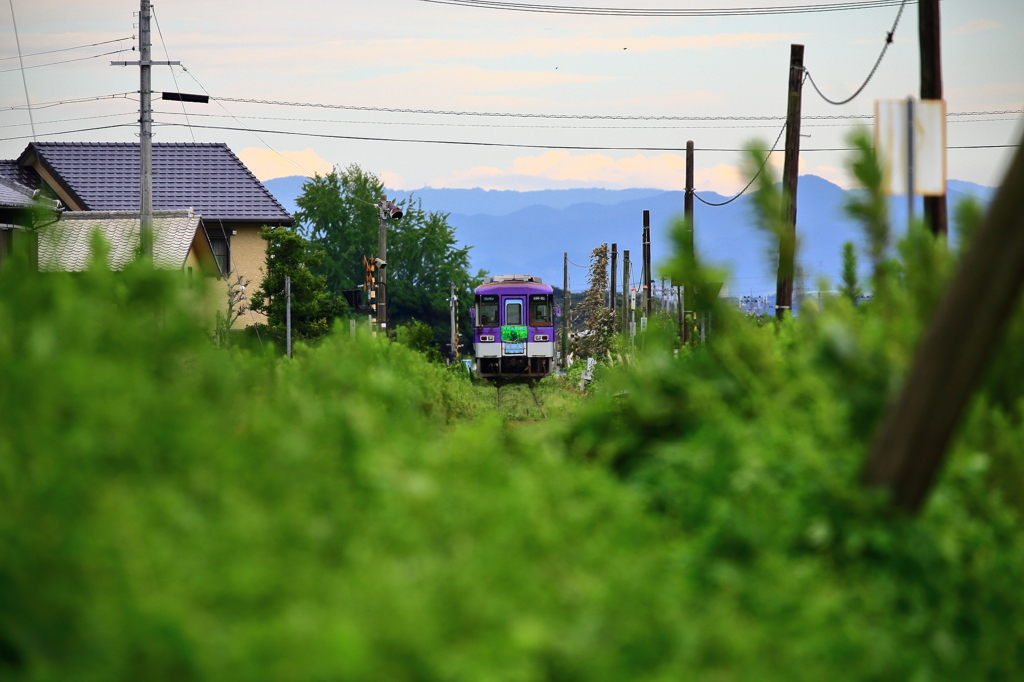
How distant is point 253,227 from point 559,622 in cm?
4903

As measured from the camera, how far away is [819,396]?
16.2 feet

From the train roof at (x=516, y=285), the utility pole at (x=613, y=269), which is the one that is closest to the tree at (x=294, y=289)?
the train roof at (x=516, y=285)

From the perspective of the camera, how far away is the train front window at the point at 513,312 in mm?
32719

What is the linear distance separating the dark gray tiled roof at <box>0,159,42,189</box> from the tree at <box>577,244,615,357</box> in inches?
1127

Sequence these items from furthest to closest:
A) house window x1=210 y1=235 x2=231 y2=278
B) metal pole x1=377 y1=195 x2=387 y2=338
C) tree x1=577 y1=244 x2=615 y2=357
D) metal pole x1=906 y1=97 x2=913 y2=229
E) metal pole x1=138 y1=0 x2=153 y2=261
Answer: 1. tree x1=577 y1=244 x2=615 y2=357
2. house window x1=210 y1=235 x2=231 y2=278
3. metal pole x1=377 y1=195 x2=387 y2=338
4. metal pole x1=138 y1=0 x2=153 y2=261
5. metal pole x1=906 y1=97 x2=913 y2=229

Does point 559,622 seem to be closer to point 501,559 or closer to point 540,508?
point 501,559

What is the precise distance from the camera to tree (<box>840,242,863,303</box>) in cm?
948

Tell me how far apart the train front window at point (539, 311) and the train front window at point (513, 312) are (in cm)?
35

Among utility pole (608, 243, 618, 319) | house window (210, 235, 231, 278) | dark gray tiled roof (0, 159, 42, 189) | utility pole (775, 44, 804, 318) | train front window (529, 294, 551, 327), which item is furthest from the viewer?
utility pole (608, 243, 618, 319)

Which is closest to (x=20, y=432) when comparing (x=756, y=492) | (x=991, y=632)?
(x=756, y=492)

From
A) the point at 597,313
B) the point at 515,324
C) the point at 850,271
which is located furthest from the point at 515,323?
the point at 597,313

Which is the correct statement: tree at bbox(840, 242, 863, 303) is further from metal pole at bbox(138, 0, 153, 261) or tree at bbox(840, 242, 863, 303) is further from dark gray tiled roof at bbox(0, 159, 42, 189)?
dark gray tiled roof at bbox(0, 159, 42, 189)

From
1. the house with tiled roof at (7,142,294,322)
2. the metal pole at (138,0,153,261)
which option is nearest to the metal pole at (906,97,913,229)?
the metal pole at (138,0,153,261)

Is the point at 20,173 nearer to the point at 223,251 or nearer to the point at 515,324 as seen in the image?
the point at 223,251
